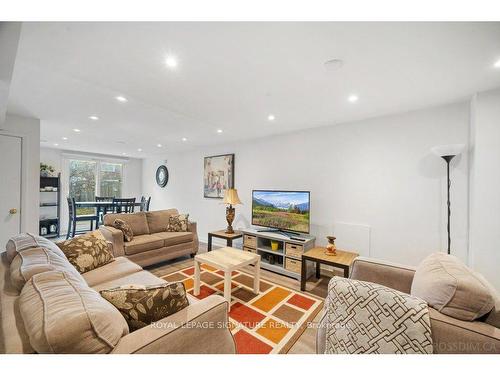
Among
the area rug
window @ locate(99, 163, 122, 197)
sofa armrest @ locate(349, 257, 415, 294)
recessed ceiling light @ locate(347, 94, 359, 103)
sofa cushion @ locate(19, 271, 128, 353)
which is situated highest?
recessed ceiling light @ locate(347, 94, 359, 103)

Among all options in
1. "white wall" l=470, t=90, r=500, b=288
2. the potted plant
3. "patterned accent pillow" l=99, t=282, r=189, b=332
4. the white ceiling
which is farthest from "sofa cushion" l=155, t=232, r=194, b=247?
the potted plant

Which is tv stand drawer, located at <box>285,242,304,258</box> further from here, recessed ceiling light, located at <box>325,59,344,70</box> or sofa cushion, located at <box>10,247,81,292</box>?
sofa cushion, located at <box>10,247,81,292</box>

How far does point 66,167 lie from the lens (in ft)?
18.8

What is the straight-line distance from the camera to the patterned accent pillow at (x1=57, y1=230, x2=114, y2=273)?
1981 millimetres

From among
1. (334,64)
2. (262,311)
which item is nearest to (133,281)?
(262,311)

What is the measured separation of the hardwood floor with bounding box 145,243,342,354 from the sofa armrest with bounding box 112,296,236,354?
79 cm

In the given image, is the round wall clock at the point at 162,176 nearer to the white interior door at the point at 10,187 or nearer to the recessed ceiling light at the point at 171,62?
the white interior door at the point at 10,187

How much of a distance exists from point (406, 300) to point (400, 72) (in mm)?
1716

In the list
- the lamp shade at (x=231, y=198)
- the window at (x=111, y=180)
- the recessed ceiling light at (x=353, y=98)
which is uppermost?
the recessed ceiling light at (x=353, y=98)

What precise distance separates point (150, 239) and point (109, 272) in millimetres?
1263

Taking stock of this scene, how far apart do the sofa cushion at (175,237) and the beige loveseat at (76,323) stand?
2.11 metres

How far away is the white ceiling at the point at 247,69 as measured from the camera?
1.29 metres

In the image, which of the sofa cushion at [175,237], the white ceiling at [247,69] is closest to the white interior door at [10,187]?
the white ceiling at [247,69]
